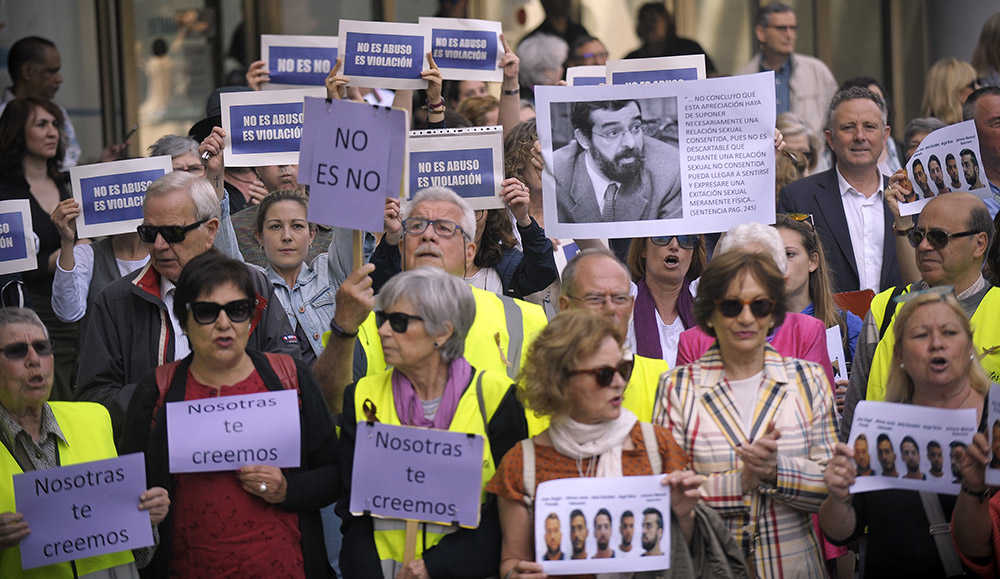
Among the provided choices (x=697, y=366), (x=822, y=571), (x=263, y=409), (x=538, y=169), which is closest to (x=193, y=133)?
(x=538, y=169)

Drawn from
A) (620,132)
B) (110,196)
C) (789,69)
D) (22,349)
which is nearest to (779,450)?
(620,132)

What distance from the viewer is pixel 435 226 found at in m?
5.43

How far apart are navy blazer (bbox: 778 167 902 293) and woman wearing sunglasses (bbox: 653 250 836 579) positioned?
2.45 metres

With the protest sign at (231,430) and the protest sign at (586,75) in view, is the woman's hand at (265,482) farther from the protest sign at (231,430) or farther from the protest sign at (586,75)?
the protest sign at (586,75)

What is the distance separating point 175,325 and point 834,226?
3507mm

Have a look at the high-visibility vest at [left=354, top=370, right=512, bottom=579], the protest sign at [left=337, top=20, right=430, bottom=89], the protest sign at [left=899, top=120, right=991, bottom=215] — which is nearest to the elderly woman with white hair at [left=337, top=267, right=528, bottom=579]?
the high-visibility vest at [left=354, top=370, right=512, bottom=579]

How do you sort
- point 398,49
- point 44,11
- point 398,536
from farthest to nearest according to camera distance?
point 44,11, point 398,49, point 398,536

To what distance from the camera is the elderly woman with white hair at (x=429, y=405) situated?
4.48 metres

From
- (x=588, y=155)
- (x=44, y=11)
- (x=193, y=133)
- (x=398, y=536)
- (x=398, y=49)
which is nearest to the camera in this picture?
(x=398, y=536)

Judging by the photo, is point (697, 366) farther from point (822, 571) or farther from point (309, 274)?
point (309, 274)

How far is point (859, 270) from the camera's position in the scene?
7191 millimetres

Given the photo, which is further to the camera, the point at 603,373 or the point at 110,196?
the point at 110,196

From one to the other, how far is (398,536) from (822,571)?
138 cm

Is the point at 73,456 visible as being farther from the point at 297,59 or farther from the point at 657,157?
the point at 297,59
